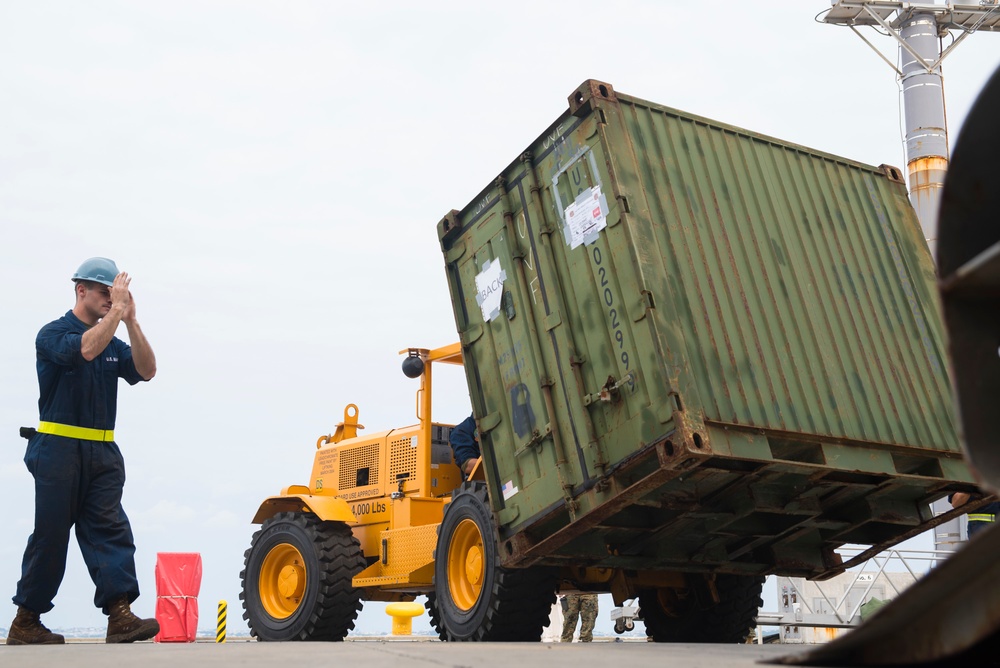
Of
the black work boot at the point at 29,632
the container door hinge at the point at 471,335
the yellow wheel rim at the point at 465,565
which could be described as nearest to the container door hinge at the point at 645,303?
the container door hinge at the point at 471,335

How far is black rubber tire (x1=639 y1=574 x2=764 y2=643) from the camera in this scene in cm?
850

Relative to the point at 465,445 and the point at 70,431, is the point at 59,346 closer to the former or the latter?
the point at 70,431

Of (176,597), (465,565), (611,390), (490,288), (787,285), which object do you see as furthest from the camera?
(176,597)

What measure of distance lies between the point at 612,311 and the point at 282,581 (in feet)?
16.2

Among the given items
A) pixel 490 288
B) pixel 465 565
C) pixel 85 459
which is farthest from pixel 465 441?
pixel 85 459

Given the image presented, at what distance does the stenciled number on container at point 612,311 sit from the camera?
626cm

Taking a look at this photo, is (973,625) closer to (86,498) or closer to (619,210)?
(619,210)

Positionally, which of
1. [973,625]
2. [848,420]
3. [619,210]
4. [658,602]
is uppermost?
[619,210]

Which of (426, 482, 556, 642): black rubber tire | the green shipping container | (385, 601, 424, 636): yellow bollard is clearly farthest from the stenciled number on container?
(385, 601, 424, 636): yellow bollard

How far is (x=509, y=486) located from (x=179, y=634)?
7.63m

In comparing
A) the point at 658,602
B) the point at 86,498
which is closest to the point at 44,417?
the point at 86,498

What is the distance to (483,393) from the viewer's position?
7734 millimetres

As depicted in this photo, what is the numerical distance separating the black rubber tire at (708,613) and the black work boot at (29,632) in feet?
A: 14.5

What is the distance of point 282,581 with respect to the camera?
32.2ft
